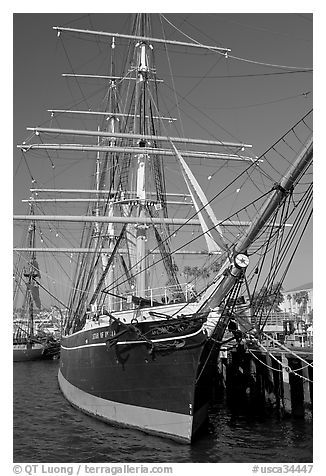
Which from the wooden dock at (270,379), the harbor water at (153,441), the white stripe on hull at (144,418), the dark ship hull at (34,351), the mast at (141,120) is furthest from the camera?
the dark ship hull at (34,351)

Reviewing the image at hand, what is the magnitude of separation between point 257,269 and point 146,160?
12426 mm

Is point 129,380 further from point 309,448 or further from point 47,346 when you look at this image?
point 47,346

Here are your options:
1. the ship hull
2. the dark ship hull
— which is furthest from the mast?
the dark ship hull

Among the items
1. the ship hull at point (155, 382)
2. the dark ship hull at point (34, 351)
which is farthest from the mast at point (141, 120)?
the dark ship hull at point (34, 351)

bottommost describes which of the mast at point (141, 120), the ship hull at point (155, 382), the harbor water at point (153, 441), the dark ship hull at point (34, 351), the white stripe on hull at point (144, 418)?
the dark ship hull at point (34, 351)

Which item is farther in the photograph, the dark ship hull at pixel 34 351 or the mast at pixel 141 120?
the dark ship hull at pixel 34 351

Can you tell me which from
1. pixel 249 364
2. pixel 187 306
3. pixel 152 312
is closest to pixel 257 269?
pixel 187 306

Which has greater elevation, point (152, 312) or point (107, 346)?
point (152, 312)

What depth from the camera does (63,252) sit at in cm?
4022

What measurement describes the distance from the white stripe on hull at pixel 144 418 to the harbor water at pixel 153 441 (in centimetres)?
25

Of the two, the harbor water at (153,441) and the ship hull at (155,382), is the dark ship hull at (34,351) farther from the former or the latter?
the ship hull at (155,382)

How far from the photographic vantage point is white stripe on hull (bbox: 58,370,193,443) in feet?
51.3

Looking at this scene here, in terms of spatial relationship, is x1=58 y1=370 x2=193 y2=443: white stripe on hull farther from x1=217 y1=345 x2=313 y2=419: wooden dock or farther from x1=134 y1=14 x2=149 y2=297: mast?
x1=134 y1=14 x2=149 y2=297: mast

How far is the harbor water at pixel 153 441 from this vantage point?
47.5 ft
